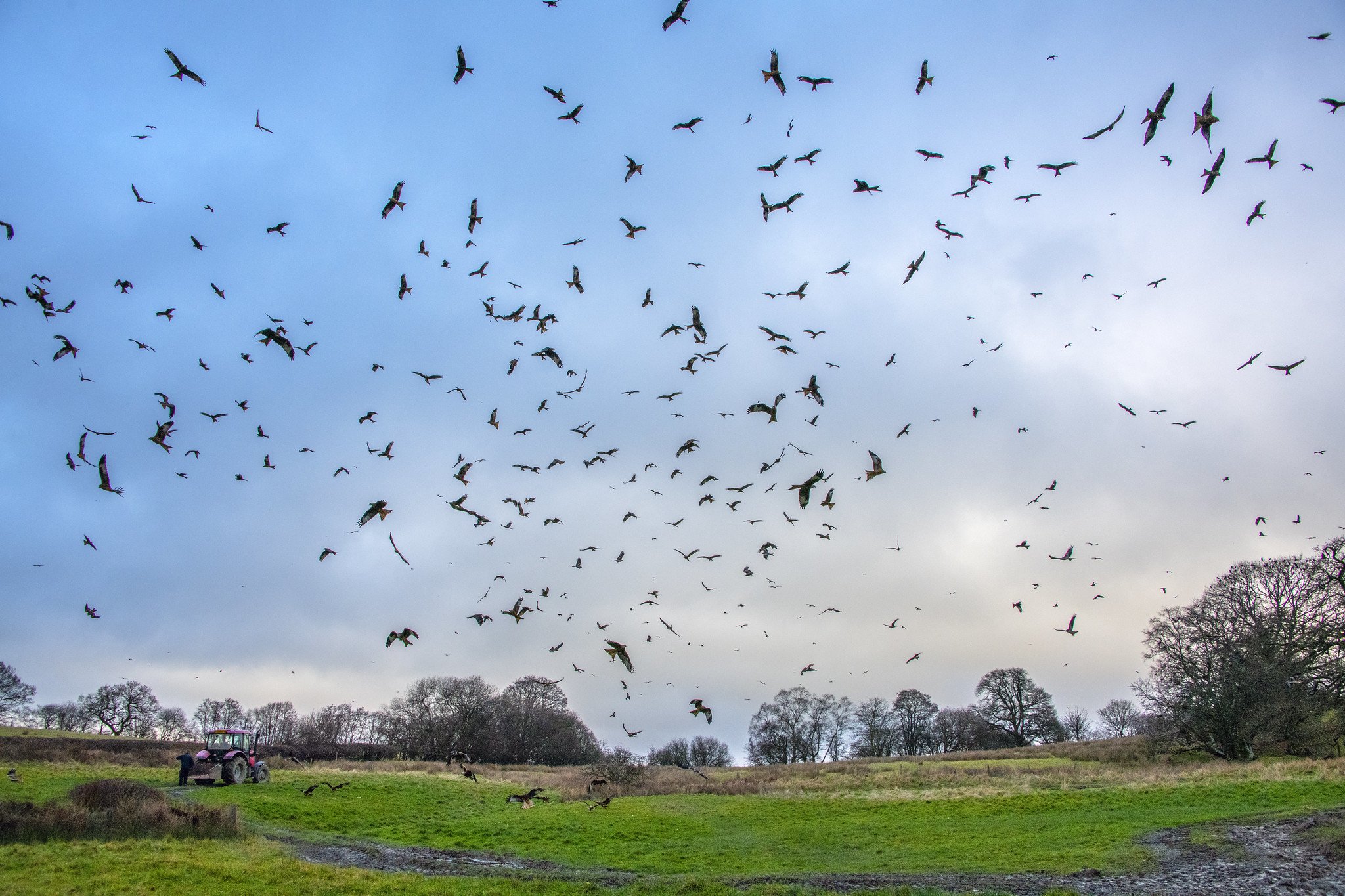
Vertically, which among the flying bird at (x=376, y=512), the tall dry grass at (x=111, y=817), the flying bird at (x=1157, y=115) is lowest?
the tall dry grass at (x=111, y=817)

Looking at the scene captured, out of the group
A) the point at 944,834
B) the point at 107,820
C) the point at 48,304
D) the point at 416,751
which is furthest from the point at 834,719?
the point at 48,304

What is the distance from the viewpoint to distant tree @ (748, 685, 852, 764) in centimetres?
11631

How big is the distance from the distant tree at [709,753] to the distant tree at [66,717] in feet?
339

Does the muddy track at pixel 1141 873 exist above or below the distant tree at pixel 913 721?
above

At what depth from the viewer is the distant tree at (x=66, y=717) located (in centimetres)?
11188

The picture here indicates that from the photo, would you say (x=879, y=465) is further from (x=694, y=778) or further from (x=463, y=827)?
(x=694, y=778)

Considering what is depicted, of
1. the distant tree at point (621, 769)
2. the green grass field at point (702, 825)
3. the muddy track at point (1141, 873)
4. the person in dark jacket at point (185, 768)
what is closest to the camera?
the muddy track at point (1141, 873)

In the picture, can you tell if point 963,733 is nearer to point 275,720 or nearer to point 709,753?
point 709,753

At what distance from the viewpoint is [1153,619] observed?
183ft

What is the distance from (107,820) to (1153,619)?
230ft

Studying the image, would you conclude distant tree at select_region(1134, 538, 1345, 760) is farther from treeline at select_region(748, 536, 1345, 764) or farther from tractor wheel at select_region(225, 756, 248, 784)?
tractor wheel at select_region(225, 756, 248, 784)

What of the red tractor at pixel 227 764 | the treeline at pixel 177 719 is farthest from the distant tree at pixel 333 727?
the red tractor at pixel 227 764

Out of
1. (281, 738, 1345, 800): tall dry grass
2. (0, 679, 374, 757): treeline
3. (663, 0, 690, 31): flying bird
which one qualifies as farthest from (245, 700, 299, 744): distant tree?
(663, 0, 690, 31): flying bird

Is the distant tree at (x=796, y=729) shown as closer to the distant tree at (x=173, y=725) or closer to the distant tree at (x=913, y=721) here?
the distant tree at (x=913, y=721)
